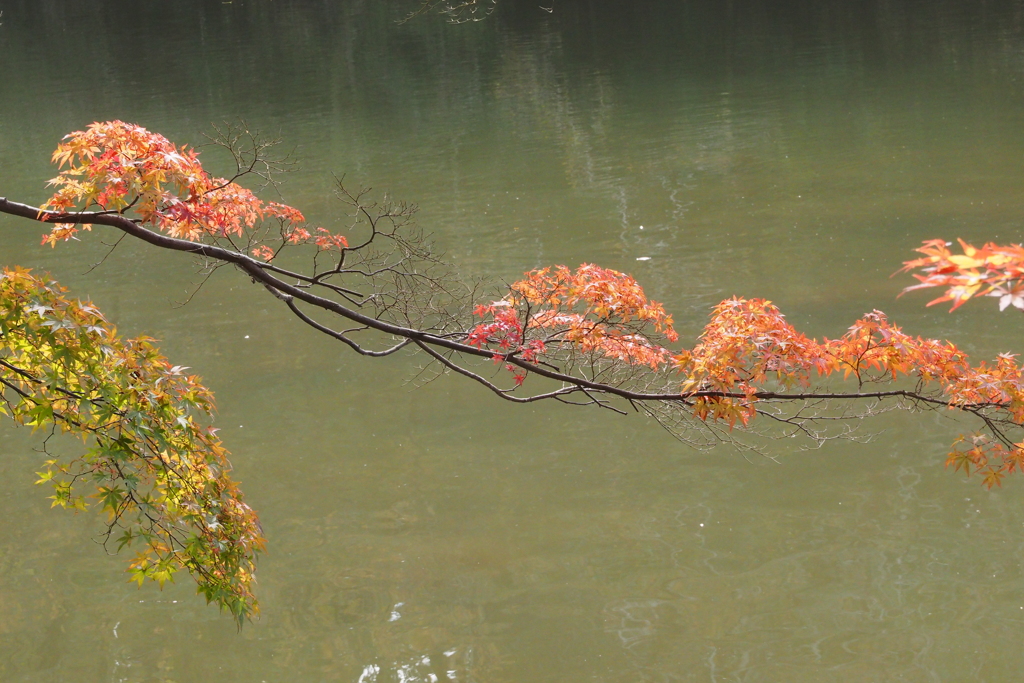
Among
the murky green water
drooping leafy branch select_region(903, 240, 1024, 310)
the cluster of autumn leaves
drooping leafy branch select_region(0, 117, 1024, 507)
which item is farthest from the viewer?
the murky green water

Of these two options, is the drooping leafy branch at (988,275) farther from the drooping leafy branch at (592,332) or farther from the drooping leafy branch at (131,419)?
the drooping leafy branch at (131,419)

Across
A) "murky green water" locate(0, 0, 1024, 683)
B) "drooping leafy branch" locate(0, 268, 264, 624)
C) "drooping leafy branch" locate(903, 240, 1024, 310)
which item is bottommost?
"murky green water" locate(0, 0, 1024, 683)

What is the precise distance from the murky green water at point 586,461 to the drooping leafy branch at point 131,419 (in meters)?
1.57

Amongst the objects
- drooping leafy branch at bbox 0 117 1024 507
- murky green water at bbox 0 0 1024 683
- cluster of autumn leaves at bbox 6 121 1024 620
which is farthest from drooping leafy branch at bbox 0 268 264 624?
murky green water at bbox 0 0 1024 683

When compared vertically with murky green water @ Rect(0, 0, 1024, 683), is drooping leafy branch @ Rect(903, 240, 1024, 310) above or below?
above

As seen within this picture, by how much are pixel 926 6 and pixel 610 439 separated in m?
25.7

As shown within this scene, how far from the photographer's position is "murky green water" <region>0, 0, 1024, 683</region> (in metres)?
5.67

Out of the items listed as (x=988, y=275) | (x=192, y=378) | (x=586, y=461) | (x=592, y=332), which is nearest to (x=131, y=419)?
(x=192, y=378)

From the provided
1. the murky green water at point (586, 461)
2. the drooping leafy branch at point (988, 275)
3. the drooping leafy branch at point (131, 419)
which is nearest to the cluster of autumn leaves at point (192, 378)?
the drooping leafy branch at point (131, 419)

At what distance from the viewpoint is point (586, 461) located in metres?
7.46

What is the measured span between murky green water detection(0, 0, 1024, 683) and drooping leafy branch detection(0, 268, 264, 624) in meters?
1.57

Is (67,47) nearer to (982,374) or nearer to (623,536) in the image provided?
(623,536)

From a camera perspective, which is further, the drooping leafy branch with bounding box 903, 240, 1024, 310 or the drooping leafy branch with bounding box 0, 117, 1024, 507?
the drooping leafy branch with bounding box 0, 117, 1024, 507

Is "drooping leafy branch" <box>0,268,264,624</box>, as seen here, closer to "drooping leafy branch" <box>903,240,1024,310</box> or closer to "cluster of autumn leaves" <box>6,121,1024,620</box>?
"cluster of autumn leaves" <box>6,121,1024,620</box>
